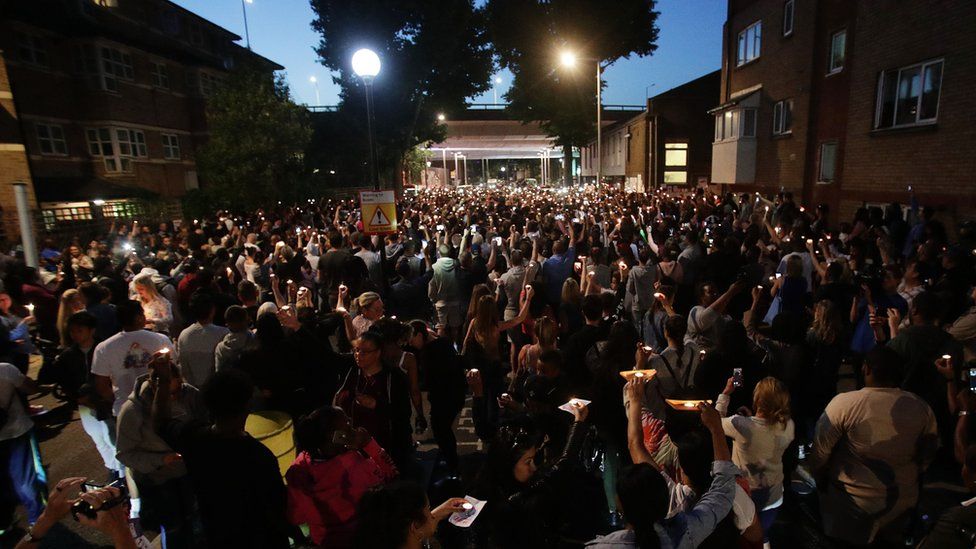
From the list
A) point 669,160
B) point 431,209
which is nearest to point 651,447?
point 431,209

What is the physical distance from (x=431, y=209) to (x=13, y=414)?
59.9 feet

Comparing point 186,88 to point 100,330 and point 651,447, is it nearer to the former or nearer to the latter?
point 100,330

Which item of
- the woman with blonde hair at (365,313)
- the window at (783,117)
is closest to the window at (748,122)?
the window at (783,117)

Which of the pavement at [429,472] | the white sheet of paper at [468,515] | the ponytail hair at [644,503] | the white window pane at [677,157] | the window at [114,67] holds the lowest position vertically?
the pavement at [429,472]

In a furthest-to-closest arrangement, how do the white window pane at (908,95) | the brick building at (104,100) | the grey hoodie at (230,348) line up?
the brick building at (104,100) < the white window pane at (908,95) < the grey hoodie at (230,348)

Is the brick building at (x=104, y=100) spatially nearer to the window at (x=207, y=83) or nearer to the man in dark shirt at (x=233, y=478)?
the window at (x=207, y=83)

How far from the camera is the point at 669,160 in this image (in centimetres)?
3450

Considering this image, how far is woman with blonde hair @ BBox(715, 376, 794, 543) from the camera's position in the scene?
3193mm

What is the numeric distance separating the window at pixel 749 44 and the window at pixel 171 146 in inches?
1197

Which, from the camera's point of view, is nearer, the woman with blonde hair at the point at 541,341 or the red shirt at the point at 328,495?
the red shirt at the point at 328,495

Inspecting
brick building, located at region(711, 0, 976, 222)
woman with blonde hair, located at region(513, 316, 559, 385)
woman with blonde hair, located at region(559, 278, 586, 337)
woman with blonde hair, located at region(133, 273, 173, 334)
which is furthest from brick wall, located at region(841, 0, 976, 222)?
woman with blonde hair, located at region(133, 273, 173, 334)

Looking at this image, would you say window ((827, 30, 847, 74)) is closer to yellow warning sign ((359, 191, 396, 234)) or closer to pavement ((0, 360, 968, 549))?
pavement ((0, 360, 968, 549))

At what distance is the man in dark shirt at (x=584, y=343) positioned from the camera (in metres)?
4.50

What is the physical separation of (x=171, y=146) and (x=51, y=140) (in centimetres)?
648
